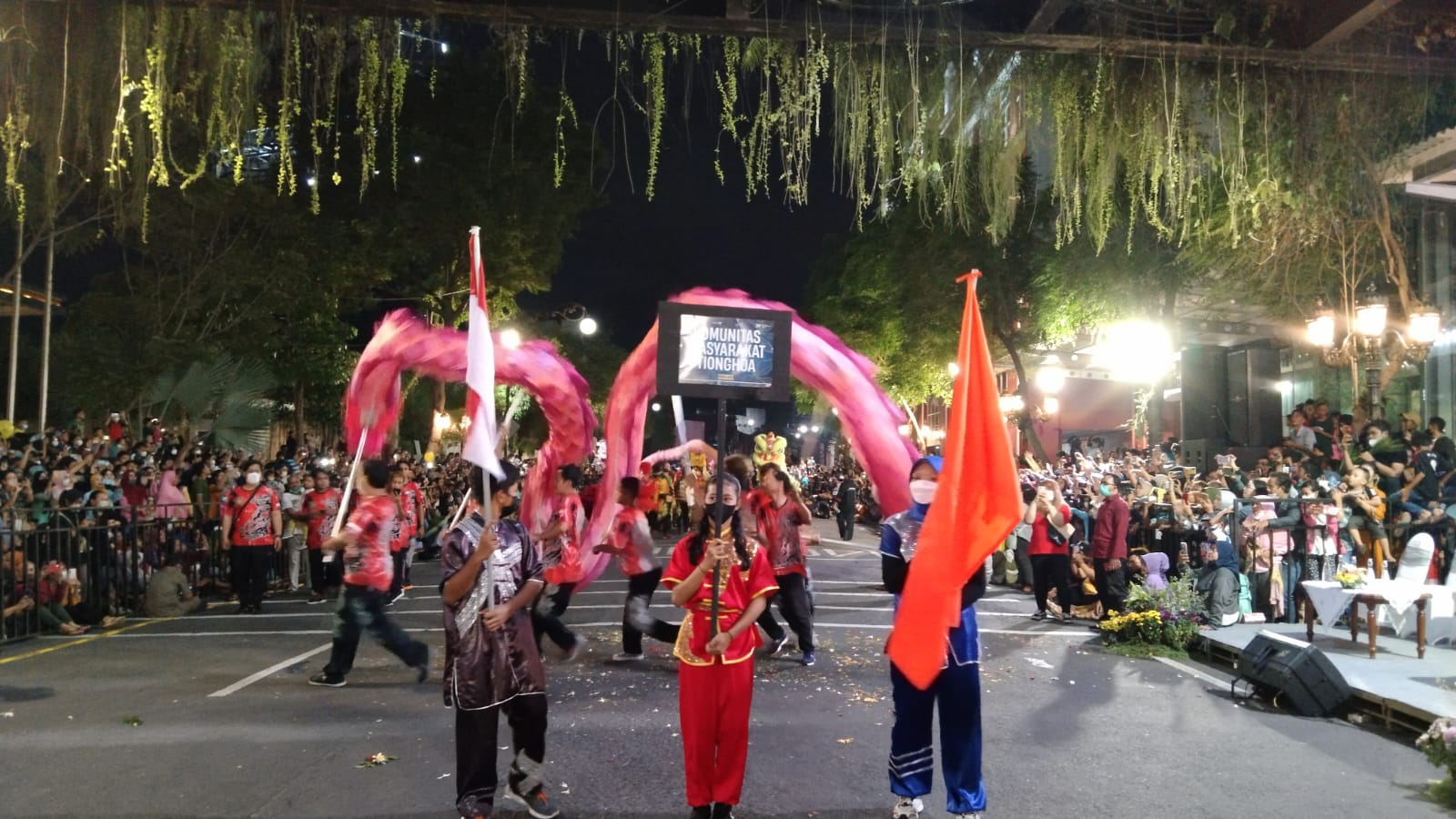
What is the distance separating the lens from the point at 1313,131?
5.91 meters

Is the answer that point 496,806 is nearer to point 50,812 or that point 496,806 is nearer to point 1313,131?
point 50,812

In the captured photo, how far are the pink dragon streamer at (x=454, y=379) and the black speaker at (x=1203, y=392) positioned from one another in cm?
1821

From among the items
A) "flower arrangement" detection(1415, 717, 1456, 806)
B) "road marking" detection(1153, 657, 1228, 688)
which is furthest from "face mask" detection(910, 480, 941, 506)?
"road marking" detection(1153, 657, 1228, 688)

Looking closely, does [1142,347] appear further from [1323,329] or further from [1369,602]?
[1369,602]

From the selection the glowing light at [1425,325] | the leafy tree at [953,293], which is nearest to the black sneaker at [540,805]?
the glowing light at [1425,325]

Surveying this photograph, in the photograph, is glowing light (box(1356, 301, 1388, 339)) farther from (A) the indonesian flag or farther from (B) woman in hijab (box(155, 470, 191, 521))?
(B) woman in hijab (box(155, 470, 191, 521))

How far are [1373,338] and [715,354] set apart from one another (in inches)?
470

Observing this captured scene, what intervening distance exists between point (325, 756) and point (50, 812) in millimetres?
1470

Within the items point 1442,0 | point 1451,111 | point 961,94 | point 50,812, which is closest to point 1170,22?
point 961,94

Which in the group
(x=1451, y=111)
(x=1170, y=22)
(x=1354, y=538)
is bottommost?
(x=1354, y=538)

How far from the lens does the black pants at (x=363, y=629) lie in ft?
28.2

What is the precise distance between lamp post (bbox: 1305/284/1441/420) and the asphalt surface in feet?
20.5

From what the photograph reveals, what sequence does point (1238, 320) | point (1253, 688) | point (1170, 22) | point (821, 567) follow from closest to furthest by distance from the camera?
1. point (1170, 22)
2. point (1253, 688)
3. point (821, 567)
4. point (1238, 320)

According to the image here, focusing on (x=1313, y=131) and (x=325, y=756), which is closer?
(x=1313, y=131)
